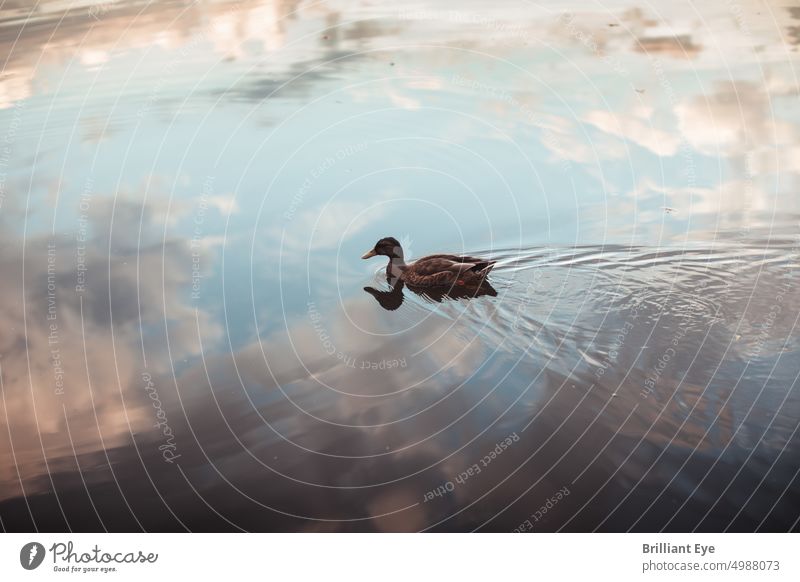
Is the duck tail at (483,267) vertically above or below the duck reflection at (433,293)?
above

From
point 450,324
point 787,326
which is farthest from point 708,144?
point 450,324

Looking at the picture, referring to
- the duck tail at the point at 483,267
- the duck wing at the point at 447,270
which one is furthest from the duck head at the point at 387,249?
the duck tail at the point at 483,267

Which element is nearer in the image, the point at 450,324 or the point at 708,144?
the point at 450,324

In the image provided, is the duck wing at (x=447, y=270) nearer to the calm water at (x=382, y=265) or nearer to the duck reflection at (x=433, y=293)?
the duck reflection at (x=433, y=293)

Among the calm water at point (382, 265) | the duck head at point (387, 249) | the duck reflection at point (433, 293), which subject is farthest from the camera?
the duck head at point (387, 249)

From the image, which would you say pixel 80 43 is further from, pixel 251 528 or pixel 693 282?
pixel 693 282

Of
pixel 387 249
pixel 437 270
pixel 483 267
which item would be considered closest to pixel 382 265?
pixel 387 249
